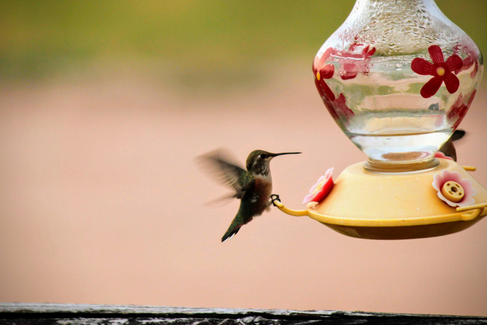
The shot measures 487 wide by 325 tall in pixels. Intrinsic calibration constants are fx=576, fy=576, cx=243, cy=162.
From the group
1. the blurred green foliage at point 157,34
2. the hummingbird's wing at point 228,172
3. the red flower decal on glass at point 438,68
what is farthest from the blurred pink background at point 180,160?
the red flower decal on glass at point 438,68

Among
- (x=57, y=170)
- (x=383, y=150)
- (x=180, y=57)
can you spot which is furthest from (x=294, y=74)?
(x=383, y=150)

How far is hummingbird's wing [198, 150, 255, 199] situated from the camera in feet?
6.37

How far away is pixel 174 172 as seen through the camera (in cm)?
725

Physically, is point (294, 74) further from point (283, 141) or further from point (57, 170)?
point (57, 170)

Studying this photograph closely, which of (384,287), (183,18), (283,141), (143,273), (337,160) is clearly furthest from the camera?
(183,18)

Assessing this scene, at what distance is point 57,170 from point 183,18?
8.69ft

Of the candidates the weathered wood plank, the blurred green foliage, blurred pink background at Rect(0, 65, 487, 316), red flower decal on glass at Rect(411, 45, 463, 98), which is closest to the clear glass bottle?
red flower decal on glass at Rect(411, 45, 463, 98)

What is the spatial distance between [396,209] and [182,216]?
5.11 meters

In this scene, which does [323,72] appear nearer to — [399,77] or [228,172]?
[399,77]

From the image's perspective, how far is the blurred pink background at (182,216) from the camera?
467 centimetres

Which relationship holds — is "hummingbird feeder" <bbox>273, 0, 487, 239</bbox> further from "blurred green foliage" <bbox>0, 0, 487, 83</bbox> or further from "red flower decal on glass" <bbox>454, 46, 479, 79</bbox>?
"blurred green foliage" <bbox>0, 0, 487, 83</bbox>

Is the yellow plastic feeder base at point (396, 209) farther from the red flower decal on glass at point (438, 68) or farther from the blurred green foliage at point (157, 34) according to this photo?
the blurred green foliage at point (157, 34)

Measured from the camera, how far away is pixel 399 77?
131 centimetres

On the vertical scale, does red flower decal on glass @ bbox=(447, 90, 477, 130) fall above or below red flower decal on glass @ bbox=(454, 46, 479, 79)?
below
